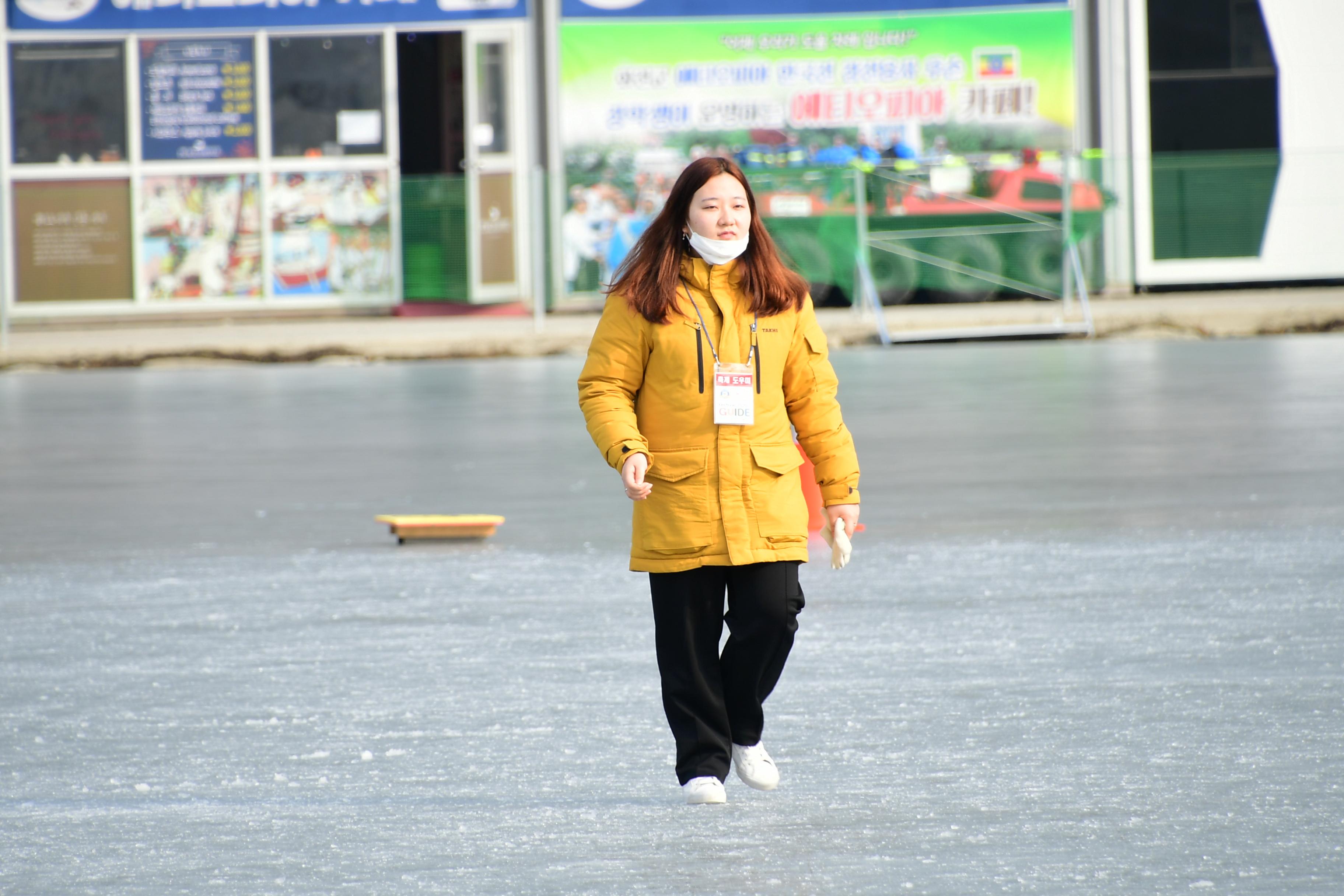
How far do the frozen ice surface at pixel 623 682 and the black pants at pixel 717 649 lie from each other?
15cm

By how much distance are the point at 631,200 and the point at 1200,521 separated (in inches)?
445

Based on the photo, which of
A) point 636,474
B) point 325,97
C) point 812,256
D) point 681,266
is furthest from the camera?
point 325,97

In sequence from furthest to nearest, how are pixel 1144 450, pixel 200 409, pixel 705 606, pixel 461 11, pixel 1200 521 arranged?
1. pixel 461 11
2. pixel 200 409
3. pixel 1144 450
4. pixel 1200 521
5. pixel 705 606

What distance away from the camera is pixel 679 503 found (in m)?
3.92

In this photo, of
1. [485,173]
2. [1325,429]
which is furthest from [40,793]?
[485,173]

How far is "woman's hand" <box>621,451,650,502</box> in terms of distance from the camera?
377cm

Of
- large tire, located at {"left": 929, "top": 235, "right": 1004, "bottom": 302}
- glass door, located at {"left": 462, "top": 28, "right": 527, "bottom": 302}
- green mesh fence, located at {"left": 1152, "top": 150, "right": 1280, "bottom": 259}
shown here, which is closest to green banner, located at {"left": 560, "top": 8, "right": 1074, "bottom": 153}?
glass door, located at {"left": 462, "top": 28, "right": 527, "bottom": 302}

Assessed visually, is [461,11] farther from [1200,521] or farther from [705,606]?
[705,606]

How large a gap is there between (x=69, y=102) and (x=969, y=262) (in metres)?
9.50

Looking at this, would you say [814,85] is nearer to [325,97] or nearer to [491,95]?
[491,95]

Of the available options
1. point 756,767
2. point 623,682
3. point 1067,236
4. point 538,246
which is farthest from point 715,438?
point 1067,236

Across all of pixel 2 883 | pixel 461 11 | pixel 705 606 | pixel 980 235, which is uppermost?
pixel 461 11

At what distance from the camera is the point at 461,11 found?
65.2 feet

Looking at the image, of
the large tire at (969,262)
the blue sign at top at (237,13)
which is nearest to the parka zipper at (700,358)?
the large tire at (969,262)
